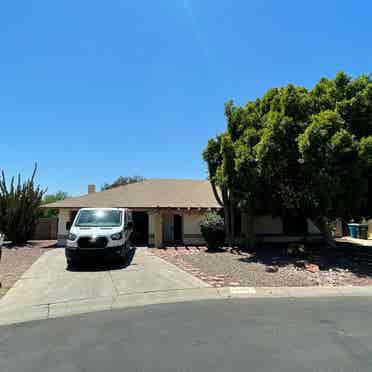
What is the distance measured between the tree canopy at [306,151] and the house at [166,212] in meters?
5.00

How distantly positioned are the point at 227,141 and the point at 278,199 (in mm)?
3902

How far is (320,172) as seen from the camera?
12.1 meters

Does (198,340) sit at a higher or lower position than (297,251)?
lower

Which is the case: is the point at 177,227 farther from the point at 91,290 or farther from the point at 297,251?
the point at 91,290

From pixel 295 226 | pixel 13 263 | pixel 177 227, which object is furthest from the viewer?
pixel 177 227

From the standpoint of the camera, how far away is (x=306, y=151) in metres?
11.9

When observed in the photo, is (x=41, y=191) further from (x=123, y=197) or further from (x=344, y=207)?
(x=344, y=207)

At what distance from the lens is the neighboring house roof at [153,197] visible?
19.9 m

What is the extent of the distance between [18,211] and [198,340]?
58.4ft

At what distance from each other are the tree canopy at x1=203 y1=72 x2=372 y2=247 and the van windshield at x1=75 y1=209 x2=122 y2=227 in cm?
554

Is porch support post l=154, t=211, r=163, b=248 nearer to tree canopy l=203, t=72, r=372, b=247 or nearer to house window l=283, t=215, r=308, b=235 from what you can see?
tree canopy l=203, t=72, r=372, b=247

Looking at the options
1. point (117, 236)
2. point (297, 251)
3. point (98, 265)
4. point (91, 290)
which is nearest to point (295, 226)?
point (297, 251)

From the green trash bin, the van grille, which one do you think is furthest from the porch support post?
the green trash bin

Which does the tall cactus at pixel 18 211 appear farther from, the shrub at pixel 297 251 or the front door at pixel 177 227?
the shrub at pixel 297 251
